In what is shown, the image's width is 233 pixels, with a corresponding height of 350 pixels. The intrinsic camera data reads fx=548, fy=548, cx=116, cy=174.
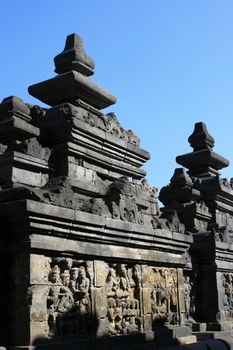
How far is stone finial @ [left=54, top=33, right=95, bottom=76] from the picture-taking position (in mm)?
9570

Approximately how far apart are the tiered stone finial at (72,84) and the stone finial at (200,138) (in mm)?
4277

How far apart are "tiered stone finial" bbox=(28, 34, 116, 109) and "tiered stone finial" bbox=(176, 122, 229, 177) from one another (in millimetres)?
4200

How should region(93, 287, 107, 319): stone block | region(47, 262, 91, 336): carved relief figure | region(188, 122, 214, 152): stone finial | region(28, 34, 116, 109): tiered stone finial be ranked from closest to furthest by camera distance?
region(47, 262, 91, 336): carved relief figure, region(93, 287, 107, 319): stone block, region(28, 34, 116, 109): tiered stone finial, region(188, 122, 214, 152): stone finial

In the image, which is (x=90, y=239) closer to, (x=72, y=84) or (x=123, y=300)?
(x=123, y=300)

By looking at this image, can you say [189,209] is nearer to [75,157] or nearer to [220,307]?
[220,307]

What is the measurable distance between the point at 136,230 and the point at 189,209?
4.35 meters

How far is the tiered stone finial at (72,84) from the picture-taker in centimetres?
930

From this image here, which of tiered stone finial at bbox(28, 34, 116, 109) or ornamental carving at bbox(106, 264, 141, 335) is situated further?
tiered stone finial at bbox(28, 34, 116, 109)

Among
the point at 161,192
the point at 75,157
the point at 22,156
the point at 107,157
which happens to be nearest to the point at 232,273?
the point at 161,192

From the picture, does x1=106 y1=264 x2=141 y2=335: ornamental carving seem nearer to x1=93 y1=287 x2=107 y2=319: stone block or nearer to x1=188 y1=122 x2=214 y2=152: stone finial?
x1=93 y1=287 x2=107 y2=319: stone block

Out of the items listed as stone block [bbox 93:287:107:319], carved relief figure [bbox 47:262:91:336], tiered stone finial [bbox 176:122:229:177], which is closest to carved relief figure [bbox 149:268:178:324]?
stone block [bbox 93:287:107:319]

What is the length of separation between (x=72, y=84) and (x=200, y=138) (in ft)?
17.1

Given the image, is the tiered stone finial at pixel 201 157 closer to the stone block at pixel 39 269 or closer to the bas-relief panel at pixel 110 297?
the bas-relief panel at pixel 110 297

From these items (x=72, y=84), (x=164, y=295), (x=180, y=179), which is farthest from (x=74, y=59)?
(x=164, y=295)
